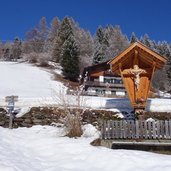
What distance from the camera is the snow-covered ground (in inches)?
794

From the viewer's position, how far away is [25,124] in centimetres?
1786

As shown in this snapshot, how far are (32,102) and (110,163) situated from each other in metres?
12.1

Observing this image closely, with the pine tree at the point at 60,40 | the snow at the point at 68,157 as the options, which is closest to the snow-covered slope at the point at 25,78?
the pine tree at the point at 60,40

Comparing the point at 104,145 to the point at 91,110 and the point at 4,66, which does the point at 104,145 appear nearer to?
the point at 91,110

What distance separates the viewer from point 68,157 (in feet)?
34.1

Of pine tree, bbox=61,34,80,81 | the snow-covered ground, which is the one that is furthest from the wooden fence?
pine tree, bbox=61,34,80,81

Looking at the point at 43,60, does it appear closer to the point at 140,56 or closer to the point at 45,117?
the point at 45,117

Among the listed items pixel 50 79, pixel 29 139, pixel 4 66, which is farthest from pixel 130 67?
pixel 4 66

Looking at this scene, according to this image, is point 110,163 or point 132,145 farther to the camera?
point 132,145

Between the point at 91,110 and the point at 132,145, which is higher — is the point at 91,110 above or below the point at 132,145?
above

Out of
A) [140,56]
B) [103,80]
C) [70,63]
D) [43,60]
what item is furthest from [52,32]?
[140,56]

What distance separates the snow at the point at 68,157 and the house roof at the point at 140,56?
21.1 feet

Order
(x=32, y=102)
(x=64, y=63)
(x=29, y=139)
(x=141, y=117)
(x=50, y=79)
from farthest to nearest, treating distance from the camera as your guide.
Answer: (x=64, y=63) < (x=50, y=79) < (x=32, y=102) < (x=141, y=117) < (x=29, y=139)

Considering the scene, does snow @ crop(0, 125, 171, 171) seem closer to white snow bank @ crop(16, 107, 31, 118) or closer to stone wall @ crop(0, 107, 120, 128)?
stone wall @ crop(0, 107, 120, 128)
